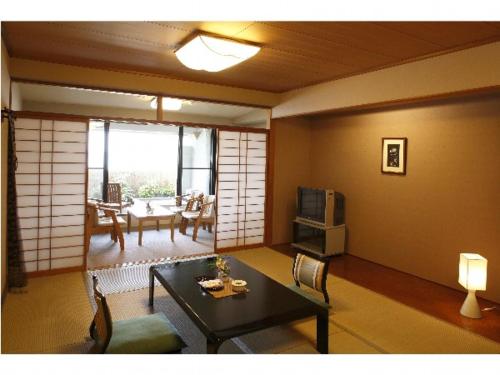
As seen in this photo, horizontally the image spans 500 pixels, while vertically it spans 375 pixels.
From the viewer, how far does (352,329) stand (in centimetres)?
317

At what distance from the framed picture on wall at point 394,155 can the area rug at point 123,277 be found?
2.67m

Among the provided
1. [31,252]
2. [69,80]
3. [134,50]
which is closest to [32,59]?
[69,80]

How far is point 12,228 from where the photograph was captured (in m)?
3.78

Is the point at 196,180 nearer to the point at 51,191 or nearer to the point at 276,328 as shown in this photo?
the point at 51,191

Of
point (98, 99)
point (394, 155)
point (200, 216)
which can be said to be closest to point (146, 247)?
point (200, 216)

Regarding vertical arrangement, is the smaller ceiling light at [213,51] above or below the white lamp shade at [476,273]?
above

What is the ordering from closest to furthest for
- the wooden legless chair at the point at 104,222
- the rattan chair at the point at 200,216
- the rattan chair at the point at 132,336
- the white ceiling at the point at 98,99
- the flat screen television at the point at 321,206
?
the rattan chair at the point at 132,336 < the flat screen television at the point at 321,206 < the wooden legless chair at the point at 104,222 < the white ceiling at the point at 98,99 < the rattan chair at the point at 200,216

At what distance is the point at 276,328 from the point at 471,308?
1894 millimetres

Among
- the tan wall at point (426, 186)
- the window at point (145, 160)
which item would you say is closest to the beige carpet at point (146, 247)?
the window at point (145, 160)

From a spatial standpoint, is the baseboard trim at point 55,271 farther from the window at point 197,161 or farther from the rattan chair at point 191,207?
the window at point 197,161

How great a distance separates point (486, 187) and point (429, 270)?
1.23 metres

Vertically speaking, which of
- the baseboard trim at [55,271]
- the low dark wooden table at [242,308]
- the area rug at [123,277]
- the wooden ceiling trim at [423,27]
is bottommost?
the area rug at [123,277]

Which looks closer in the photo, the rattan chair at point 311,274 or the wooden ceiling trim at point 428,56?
the wooden ceiling trim at point 428,56

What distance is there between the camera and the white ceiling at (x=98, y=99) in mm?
5984
